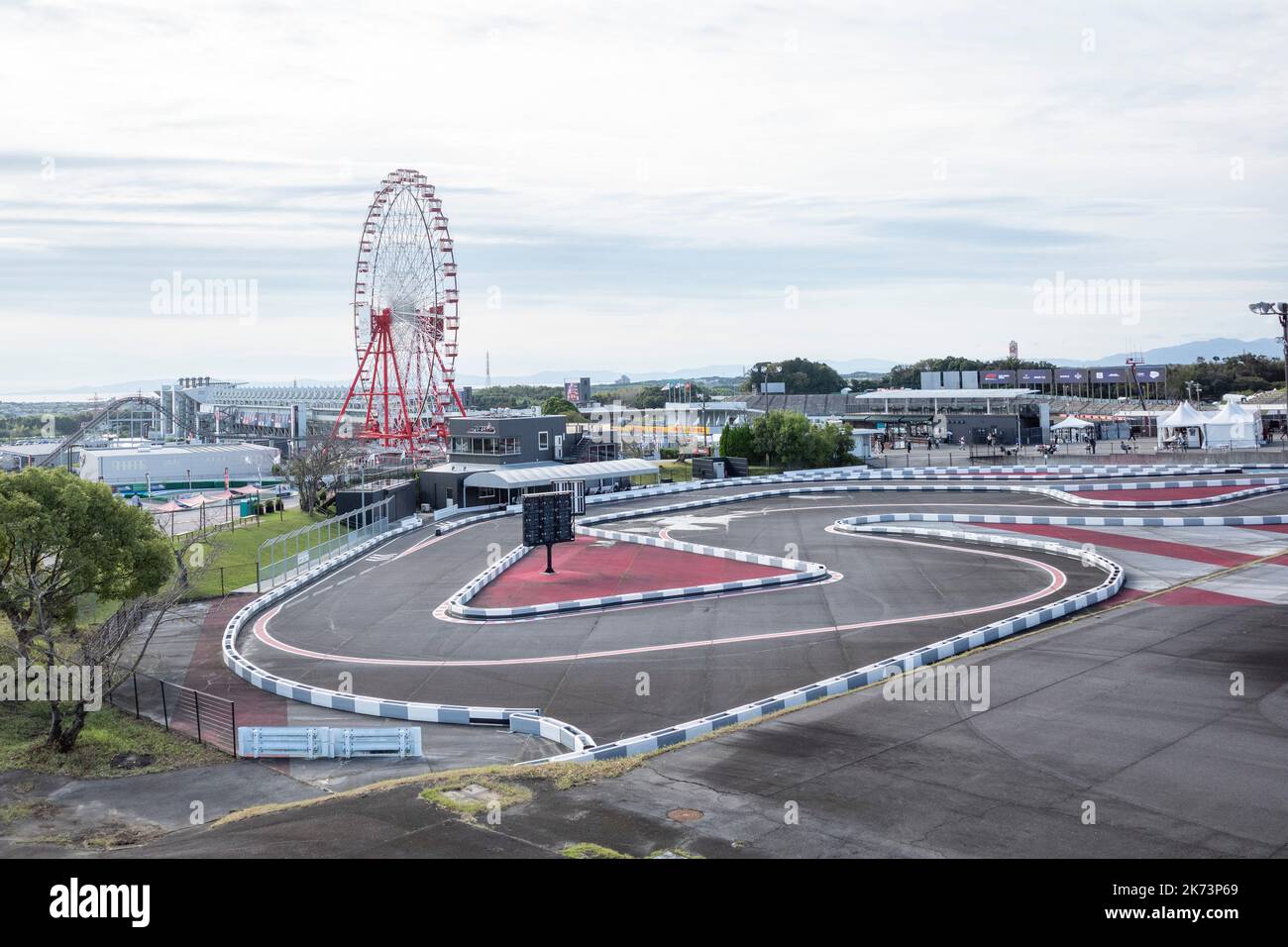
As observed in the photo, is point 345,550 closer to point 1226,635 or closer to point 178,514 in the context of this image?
point 178,514

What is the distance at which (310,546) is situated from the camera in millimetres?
43281

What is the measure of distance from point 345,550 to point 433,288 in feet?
127

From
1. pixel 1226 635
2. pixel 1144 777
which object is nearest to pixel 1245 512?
pixel 1226 635

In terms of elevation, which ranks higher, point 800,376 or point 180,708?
point 800,376

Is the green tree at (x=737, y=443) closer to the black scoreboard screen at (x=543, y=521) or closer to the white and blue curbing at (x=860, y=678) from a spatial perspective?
the black scoreboard screen at (x=543, y=521)

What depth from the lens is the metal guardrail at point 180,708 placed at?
59.3 ft

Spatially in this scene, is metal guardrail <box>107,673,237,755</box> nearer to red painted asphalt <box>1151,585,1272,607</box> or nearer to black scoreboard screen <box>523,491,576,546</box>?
black scoreboard screen <box>523,491,576,546</box>

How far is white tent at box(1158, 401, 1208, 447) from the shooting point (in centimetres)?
6606

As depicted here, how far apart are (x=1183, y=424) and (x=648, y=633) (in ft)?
181

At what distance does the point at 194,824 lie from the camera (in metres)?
13.6

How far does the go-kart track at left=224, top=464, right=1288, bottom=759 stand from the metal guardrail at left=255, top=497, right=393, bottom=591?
3.20 ft

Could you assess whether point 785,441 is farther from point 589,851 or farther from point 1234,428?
point 589,851

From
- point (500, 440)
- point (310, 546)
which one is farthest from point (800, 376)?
point (310, 546)
